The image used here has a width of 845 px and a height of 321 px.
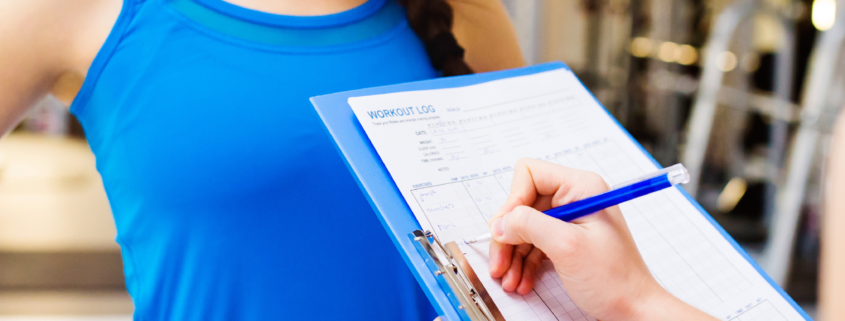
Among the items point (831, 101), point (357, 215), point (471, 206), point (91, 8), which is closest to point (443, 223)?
point (471, 206)

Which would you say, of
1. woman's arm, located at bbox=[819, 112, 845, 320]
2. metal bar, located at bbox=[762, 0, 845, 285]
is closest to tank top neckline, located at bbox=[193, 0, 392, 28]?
woman's arm, located at bbox=[819, 112, 845, 320]

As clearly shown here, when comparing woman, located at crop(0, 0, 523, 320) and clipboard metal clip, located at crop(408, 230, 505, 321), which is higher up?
woman, located at crop(0, 0, 523, 320)

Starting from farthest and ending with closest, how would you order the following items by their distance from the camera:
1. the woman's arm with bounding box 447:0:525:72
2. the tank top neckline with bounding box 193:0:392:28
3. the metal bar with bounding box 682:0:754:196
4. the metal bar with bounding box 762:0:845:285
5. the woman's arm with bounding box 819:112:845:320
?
the metal bar with bounding box 682:0:754:196 → the metal bar with bounding box 762:0:845:285 → the woman's arm with bounding box 447:0:525:72 → the tank top neckline with bounding box 193:0:392:28 → the woman's arm with bounding box 819:112:845:320

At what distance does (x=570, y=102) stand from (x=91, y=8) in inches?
18.5

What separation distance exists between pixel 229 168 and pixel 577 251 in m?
0.33

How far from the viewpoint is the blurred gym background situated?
6.14 feet

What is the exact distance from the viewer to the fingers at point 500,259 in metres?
0.43

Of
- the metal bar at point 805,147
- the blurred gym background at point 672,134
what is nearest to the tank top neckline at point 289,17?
the blurred gym background at point 672,134

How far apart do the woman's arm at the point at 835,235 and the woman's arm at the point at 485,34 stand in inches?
16.5

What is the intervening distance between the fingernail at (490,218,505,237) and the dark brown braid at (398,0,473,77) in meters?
0.25

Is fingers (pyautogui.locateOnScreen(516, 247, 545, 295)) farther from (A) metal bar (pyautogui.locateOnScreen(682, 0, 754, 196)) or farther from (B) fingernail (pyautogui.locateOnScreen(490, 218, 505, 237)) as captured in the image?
(A) metal bar (pyautogui.locateOnScreen(682, 0, 754, 196))

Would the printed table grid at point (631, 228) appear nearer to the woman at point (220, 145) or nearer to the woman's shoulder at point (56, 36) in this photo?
the woman at point (220, 145)

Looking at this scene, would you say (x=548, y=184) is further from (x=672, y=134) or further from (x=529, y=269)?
(x=672, y=134)

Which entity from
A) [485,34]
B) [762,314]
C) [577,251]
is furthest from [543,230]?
[485,34]
